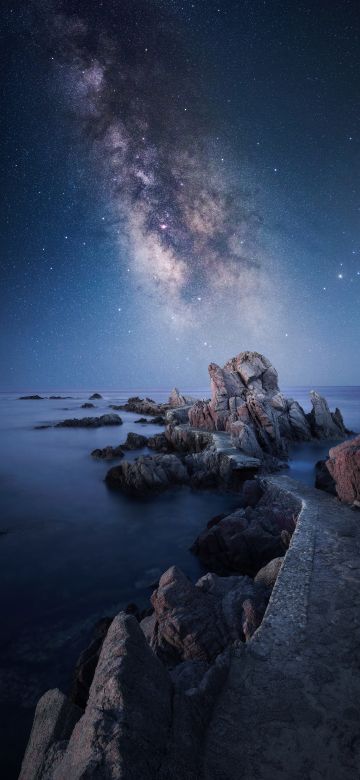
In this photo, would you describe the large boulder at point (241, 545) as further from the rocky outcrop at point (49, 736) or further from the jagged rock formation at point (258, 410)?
the jagged rock formation at point (258, 410)

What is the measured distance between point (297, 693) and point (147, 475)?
1885cm

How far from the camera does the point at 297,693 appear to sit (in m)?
4.80

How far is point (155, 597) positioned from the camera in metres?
8.04

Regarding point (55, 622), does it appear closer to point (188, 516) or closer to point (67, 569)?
point (67, 569)

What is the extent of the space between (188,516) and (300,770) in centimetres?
1594

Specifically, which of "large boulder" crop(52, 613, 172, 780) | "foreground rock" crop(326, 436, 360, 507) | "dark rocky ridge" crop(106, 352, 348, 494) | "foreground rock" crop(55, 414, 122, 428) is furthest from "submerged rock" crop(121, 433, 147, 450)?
"large boulder" crop(52, 613, 172, 780)

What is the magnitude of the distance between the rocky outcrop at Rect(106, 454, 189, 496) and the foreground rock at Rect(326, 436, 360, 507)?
12263 millimetres

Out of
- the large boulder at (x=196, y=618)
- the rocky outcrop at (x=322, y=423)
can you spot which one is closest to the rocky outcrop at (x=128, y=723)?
the large boulder at (x=196, y=618)

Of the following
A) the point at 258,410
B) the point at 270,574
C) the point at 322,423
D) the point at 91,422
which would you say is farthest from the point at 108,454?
the point at 91,422

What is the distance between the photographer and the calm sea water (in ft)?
27.8

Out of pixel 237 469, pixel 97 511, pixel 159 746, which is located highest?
pixel 159 746

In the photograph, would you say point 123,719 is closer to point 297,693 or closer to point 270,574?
point 297,693

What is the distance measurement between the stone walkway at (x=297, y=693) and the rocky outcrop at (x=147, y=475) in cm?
1564

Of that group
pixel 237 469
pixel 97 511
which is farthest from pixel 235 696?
pixel 237 469
